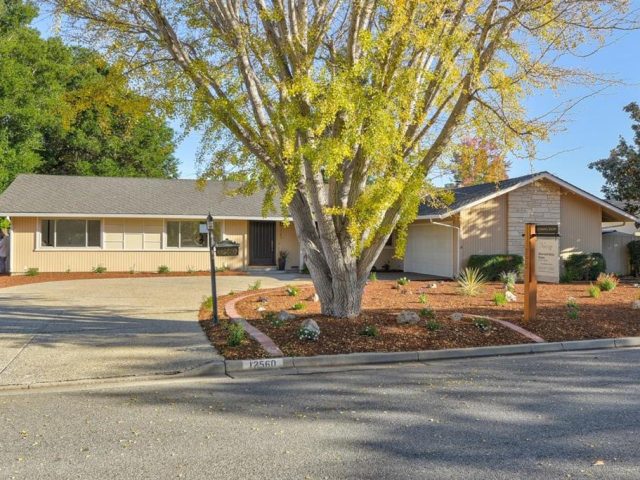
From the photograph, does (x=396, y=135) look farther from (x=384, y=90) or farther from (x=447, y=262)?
(x=447, y=262)

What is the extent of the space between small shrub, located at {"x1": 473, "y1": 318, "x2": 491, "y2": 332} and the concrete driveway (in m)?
4.64

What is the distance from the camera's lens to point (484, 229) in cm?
1984

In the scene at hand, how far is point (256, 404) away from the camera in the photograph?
5738 millimetres

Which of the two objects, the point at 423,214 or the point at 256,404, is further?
the point at 423,214

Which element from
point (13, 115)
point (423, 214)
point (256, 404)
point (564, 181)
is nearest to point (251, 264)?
point (423, 214)

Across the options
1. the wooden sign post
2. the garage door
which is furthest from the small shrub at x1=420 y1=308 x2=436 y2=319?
the garage door

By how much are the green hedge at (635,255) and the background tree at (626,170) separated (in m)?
3.18

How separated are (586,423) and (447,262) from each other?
50.6ft

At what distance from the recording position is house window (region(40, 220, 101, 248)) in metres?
21.7

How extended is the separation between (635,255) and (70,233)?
890 inches

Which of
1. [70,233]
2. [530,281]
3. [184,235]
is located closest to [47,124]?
[70,233]

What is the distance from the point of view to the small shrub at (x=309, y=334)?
8.41 m

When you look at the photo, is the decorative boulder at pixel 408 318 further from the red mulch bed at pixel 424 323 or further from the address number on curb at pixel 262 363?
the address number on curb at pixel 262 363

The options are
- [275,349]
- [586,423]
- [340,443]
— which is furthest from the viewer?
[275,349]
